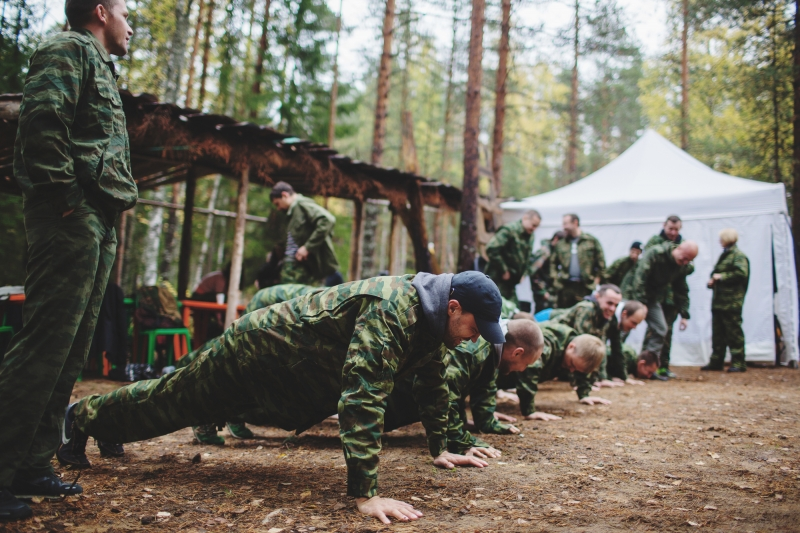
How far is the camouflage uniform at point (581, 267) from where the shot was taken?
26.2ft

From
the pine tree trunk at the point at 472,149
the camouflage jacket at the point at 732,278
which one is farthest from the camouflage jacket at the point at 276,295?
the camouflage jacket at the point at 732,278

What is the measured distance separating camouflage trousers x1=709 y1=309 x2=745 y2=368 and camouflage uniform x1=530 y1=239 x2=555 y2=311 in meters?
2.74

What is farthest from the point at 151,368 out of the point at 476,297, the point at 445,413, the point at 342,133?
the point at 342,133

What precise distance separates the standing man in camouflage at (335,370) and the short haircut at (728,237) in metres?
7.49

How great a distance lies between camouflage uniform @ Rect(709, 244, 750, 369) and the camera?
875 centimetres

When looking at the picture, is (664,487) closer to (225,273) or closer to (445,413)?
(445,413)

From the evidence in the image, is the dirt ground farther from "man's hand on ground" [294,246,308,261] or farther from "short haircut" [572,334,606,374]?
"man's hand on ground" [294,246,308,261]

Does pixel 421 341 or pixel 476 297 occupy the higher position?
pixel 476 297

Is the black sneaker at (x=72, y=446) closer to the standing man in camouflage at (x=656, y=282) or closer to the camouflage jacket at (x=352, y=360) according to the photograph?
the camouflage jacket at (x=352, y=360)

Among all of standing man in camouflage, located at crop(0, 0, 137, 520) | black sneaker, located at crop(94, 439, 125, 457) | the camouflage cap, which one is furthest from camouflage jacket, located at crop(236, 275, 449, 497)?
black sneaker, located at crop(94, 439, 125, 457)

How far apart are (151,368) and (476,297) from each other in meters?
5.07

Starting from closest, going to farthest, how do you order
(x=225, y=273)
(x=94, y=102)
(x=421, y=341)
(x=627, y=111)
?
(x=94, y=102), (x=421, y=341), (x=225, y=273), (x=627, y=111)

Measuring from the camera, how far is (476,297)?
2.42 meters

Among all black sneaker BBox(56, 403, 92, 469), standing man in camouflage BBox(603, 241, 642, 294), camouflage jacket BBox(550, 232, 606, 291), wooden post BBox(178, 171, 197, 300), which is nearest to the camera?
black sneaker BBox(56, 403, 92, 469)
